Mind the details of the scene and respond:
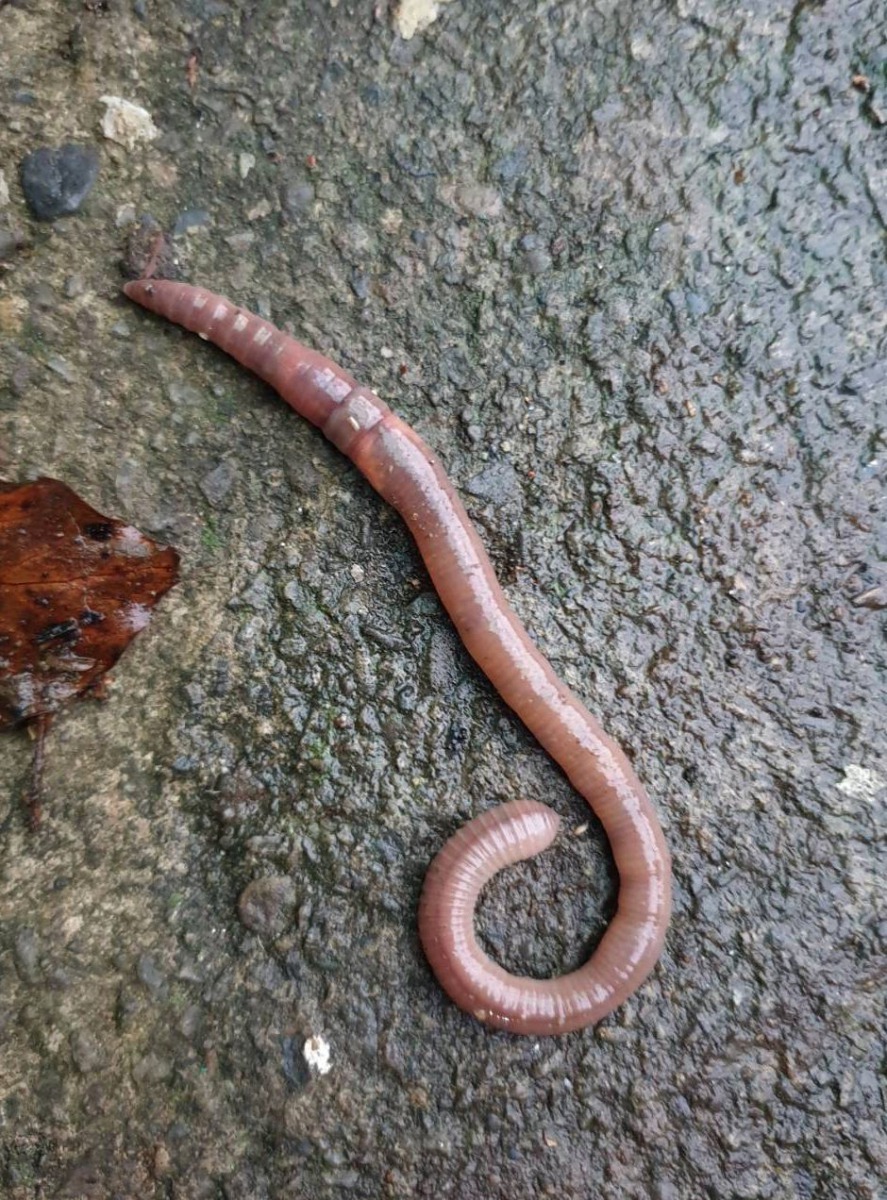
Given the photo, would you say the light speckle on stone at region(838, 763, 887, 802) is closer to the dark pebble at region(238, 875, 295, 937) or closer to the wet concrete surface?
the wet concrete surface

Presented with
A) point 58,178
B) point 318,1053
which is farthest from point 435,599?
point 58,178

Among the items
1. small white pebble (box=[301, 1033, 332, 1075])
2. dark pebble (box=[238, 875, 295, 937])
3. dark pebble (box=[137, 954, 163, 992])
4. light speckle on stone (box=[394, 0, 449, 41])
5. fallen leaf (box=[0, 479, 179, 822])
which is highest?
light speckle on stone (box=[394, 0, 449, 41])

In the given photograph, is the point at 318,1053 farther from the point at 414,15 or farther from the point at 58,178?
the point at 414,15

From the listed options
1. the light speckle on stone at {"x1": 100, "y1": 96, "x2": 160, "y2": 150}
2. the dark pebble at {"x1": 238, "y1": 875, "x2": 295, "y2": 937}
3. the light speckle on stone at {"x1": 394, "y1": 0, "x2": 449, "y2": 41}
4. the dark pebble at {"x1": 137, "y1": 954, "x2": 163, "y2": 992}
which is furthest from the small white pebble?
the light speckle on stone at {"x1": 394, "y1": 0, "x2": 449, "y2": 41}

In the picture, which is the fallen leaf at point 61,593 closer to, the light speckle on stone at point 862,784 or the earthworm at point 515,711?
the earthworm at point 515,711

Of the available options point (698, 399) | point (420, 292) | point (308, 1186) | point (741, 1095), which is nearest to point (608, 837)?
point (741, 1095)
